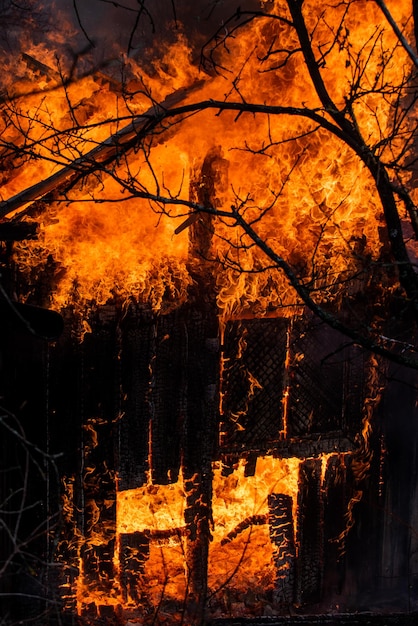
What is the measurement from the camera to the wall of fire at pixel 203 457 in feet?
26.4

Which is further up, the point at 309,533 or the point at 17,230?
the point at 17,230

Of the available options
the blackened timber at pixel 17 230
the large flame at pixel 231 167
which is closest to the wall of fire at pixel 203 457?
the large flame at pixel 231 167

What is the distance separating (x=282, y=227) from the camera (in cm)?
825

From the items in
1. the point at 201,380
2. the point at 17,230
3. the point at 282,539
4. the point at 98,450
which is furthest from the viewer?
the point at 282,539

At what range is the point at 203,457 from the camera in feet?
27.9

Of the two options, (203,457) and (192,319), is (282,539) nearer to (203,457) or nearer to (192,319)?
(203,457)

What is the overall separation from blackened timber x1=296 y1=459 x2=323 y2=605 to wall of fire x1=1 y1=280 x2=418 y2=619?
26 mm

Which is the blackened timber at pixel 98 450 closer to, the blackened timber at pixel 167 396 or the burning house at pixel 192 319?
the burning house at pixel 192 319

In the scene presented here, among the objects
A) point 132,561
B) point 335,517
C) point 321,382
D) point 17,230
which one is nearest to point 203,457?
point 132,561

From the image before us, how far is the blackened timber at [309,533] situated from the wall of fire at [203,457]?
3 centimetres

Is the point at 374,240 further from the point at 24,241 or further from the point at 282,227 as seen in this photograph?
the point at 24,241

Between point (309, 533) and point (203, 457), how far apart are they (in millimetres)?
2611

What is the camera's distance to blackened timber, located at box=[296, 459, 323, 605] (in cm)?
909

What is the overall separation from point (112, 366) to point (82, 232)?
2187 millimetres
